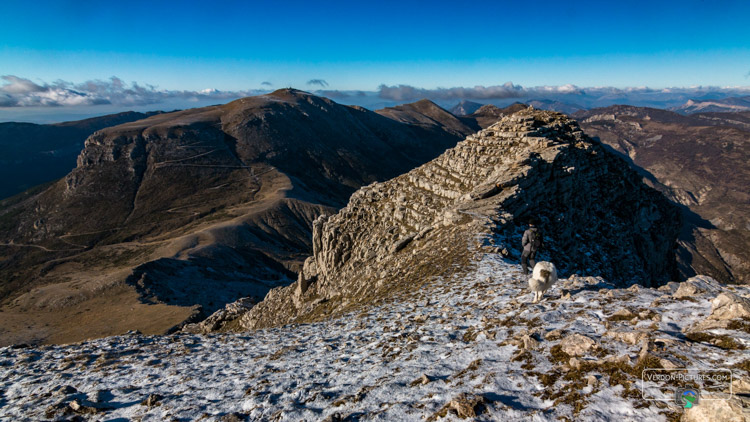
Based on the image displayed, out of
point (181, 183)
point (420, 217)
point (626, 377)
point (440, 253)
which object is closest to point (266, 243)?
point (181, 183)

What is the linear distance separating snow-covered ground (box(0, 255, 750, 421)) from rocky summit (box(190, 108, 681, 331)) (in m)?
8.02

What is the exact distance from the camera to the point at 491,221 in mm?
27297

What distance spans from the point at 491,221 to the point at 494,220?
51 cm

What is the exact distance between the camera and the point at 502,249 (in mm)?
23641

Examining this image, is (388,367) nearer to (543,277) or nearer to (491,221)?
(543,277)

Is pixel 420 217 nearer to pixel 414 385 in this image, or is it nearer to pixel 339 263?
pixel 339 263

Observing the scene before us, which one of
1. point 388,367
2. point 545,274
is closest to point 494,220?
point 545,274

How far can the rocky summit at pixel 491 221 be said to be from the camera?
26656 millimetres

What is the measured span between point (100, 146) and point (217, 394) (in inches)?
9467

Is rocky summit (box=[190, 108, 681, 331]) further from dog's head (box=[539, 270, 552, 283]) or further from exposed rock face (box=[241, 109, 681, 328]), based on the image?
dog's head (box=[539, 270, 552, 283])

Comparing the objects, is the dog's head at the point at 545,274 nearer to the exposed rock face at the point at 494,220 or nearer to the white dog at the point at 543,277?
the white dog at the point at 543,277

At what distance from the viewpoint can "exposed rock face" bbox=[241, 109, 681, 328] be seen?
2719cm

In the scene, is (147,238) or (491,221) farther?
(147,238)

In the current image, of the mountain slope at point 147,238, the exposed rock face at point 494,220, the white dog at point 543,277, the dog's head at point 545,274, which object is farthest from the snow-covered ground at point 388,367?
the mountain slope at point 147,238
